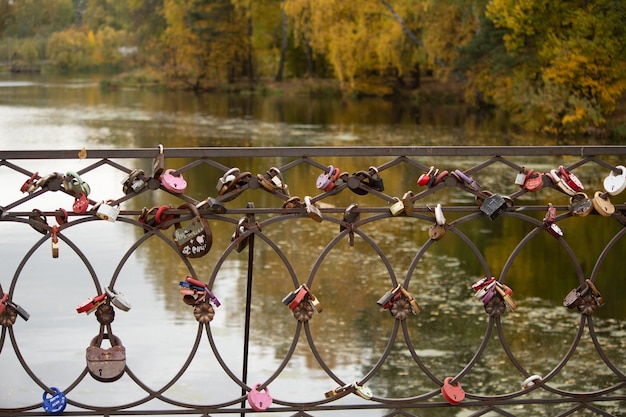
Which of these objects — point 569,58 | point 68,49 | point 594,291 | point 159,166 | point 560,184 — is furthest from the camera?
point 68,49

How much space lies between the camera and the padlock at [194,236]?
302 cm

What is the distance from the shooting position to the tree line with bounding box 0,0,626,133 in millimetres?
24219

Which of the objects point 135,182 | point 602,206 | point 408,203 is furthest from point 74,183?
point 602,206

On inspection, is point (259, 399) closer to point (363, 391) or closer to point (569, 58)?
point (363, 391)

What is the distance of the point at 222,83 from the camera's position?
50688 millimetres

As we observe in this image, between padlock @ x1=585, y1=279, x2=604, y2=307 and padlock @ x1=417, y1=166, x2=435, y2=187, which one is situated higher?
padlock @ x1=417, y1=166, x2=435, y2=187

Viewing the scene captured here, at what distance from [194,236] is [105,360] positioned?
1.57 ft

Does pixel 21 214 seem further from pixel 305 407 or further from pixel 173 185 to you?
pixel 305 407

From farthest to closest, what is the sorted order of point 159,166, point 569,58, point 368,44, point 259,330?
point 368,44, point 569,58, point 259,330, point 159,166

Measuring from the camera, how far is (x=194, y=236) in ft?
10.00

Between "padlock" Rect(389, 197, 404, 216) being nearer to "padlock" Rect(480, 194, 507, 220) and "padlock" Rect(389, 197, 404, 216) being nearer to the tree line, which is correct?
"padlock" Rect(480, 194, 507, 220)

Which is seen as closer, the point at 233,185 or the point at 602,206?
the point at 233,185

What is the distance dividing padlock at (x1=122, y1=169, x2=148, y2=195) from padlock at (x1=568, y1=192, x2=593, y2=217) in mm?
1338

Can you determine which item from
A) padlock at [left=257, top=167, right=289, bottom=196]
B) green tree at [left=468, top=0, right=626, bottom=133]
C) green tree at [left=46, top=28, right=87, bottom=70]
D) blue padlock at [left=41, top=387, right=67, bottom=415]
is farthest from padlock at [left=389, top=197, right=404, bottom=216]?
green tree at [left=46, top=28, right=87, bottom=70]
